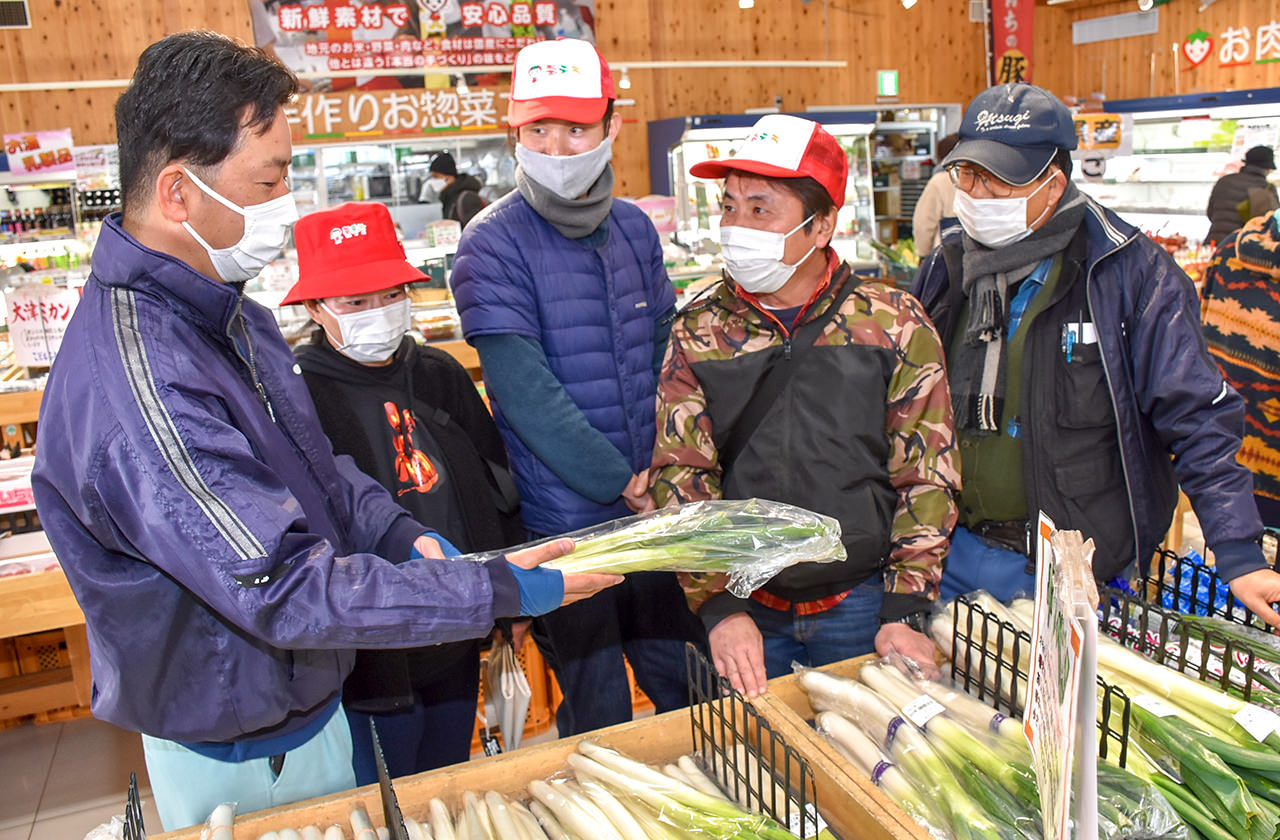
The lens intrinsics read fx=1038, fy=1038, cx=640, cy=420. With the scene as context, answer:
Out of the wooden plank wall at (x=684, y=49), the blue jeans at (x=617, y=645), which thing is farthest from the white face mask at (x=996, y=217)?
the wooden plank wall at (x=684, y=49)

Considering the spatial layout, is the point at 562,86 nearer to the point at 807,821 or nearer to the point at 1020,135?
the point at 1020,135

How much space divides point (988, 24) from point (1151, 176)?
12.3 feet

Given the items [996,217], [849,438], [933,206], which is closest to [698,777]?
[849,438]

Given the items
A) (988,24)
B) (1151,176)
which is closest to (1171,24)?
(988,24)

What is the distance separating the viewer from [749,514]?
71.6 inches

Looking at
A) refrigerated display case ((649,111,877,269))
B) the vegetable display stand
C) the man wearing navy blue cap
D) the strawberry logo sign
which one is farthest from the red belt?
the strawberry logo sign

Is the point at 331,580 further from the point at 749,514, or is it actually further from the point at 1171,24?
the point at 1171,24

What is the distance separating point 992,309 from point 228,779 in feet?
5.86

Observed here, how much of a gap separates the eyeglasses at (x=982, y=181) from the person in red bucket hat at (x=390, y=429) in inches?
50.9

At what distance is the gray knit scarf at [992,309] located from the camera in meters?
2.26

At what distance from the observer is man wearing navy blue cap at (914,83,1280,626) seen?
212 cm

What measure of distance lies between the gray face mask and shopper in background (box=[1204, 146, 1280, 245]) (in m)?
5.37

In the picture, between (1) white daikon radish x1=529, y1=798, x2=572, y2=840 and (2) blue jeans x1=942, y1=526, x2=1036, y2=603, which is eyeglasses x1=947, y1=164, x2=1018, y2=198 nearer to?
(2) blue jeans x1=942, y1=526, x2=1036, y2=603

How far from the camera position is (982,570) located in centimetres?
235
